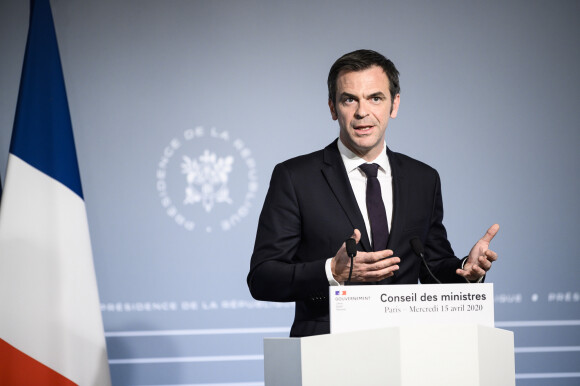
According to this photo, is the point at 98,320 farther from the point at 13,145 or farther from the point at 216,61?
the point at 216,61

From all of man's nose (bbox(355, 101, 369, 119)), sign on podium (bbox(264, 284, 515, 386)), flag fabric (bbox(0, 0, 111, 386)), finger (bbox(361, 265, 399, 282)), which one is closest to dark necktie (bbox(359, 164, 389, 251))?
man's nose (bbox(355, 101, 369, 119))

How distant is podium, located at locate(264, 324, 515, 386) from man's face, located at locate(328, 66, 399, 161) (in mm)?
906

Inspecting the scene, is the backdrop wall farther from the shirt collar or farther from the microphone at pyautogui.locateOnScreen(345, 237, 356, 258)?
the microphone at pyautogui.locateOnScreen(345, 237, 356, 258)

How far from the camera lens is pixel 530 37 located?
3.81 meters

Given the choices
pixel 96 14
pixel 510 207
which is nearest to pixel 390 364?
pixel 510 207

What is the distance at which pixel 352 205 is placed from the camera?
7.38 ft

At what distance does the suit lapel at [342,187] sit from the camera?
2.21 m

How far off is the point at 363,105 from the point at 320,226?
443 mm

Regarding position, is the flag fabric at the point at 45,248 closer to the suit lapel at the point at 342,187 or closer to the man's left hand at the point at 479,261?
the suit lapel at the point at 342,187

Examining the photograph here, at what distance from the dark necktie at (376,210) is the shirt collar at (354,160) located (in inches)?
1.1

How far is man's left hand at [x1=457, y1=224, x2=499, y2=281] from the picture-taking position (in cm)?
197

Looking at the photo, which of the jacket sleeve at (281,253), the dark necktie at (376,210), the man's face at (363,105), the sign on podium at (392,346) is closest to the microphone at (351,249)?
the sign on podium at (392,346)

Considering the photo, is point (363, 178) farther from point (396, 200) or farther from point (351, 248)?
point (351, 248)

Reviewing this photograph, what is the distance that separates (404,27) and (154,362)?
7.53 feet
